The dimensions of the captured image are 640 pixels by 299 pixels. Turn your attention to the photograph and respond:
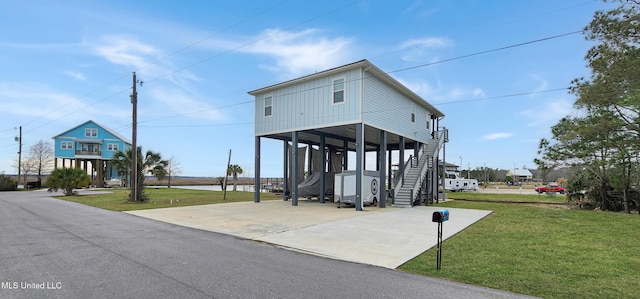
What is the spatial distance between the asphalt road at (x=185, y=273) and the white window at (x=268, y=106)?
12098 millimetres

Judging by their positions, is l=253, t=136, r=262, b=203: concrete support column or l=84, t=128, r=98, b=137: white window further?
l=84, t=128, r=98, b=137: white window

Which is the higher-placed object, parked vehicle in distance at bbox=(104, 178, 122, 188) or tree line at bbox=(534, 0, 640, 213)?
tree line at bbox=(534, 0, 640, 213)

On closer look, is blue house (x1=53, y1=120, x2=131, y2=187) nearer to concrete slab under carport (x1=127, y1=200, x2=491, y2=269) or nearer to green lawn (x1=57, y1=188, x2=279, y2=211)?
green lawn (x1=57, y1=188, x2=279, y2=211)

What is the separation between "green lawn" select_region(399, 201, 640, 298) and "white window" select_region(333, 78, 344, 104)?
8281 mm

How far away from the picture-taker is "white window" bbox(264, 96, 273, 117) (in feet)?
62.6

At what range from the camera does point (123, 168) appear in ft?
123

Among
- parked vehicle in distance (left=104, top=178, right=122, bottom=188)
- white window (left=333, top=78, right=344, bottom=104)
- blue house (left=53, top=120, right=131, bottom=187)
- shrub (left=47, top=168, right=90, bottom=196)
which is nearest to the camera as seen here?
white window (left=333, top=78, right=344, bottom=104)

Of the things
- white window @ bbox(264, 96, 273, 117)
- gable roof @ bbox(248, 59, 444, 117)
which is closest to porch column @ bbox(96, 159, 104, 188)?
gable roof @ bbox(248, 59, 444, 117)

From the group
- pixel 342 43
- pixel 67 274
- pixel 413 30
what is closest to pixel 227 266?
pixel 67 274

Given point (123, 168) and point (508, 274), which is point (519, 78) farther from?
point (123, 168)

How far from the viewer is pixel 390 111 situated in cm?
1773

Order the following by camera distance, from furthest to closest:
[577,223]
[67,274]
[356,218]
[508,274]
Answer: [356,218], [577,223], [508,274], [67,274]

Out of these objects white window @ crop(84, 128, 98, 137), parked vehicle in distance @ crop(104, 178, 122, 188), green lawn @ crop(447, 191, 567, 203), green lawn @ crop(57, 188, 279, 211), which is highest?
white window @ crop(84, 128, 98, 137)

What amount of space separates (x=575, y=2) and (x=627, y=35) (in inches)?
230
